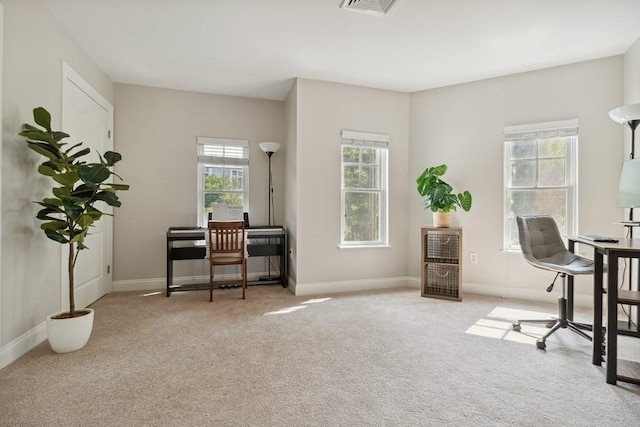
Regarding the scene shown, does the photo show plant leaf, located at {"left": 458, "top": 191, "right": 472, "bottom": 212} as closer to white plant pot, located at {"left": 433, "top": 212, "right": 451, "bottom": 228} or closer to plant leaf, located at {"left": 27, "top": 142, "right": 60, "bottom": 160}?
white plant pot, located at {"left": 433, "top": 212, "right": 451, "bottom": 228}

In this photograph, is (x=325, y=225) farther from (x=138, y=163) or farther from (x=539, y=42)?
(x=539, y=42)

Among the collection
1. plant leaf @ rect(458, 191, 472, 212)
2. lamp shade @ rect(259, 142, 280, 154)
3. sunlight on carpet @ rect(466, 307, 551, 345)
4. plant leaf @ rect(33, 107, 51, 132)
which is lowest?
sunlight on carpet @ rect(466, 307, 551, 345)

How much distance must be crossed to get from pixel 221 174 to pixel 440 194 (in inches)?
116

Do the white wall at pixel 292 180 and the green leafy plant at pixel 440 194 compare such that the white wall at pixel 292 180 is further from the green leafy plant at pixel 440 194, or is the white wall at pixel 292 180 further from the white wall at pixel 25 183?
the white wall at pixel 25 183

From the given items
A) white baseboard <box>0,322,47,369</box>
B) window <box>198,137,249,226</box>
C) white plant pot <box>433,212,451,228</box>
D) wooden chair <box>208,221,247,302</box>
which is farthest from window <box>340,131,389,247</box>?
white baseboard <box>0,322,47,369</box>

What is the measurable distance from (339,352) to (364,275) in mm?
1966

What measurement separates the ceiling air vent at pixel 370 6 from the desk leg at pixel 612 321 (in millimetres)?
2315

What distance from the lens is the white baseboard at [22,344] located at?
6.94 feet

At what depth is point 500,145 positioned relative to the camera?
387 centimetres

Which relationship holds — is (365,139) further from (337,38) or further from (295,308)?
(295,308)

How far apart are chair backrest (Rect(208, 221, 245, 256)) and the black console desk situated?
228 mm

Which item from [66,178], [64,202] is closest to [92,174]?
[66,178]

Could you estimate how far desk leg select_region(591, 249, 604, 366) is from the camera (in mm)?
2049

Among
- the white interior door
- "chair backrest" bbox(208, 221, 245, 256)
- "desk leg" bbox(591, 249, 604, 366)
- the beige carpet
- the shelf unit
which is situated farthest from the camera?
the shelf unit
